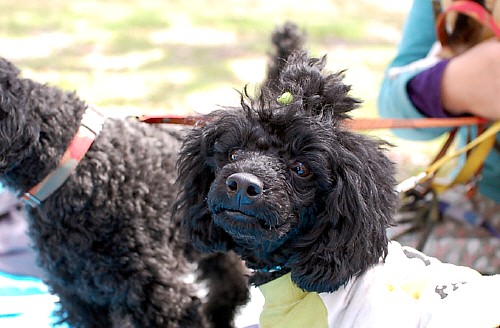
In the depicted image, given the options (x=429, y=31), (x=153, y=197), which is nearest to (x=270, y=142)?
(x=153, y=197)

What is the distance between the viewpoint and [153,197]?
5.25 ft

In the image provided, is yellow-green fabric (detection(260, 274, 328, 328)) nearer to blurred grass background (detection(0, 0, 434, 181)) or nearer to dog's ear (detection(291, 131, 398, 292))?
dog's ear (detection(291, 131, 398, 292))

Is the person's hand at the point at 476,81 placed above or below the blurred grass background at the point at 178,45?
above

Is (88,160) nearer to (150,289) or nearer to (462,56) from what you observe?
(150,289)

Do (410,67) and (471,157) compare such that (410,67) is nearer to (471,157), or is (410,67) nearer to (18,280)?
(471,157)

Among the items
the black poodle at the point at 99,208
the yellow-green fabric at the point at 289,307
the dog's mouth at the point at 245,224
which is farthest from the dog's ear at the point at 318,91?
the black poodle at the point at 99,208

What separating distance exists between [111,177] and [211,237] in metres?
0.38

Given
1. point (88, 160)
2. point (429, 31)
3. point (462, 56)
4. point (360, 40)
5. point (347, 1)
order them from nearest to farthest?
1. point (88, 160)
2. point (462, 56)
3. point (429, 31)
4. point (360, 40)
5. point (347, 1)

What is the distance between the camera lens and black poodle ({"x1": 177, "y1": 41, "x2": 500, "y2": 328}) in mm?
1132

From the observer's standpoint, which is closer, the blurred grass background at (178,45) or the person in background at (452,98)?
the person in background at (452,98)

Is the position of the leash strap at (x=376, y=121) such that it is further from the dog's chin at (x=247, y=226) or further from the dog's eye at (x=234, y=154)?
the dog's chin at (x=247, y=226)

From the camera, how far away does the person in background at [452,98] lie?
1654 millimetres

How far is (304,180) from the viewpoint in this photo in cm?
117

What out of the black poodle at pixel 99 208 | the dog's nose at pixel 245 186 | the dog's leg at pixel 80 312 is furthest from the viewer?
the dog's leg at pixel 80 312
